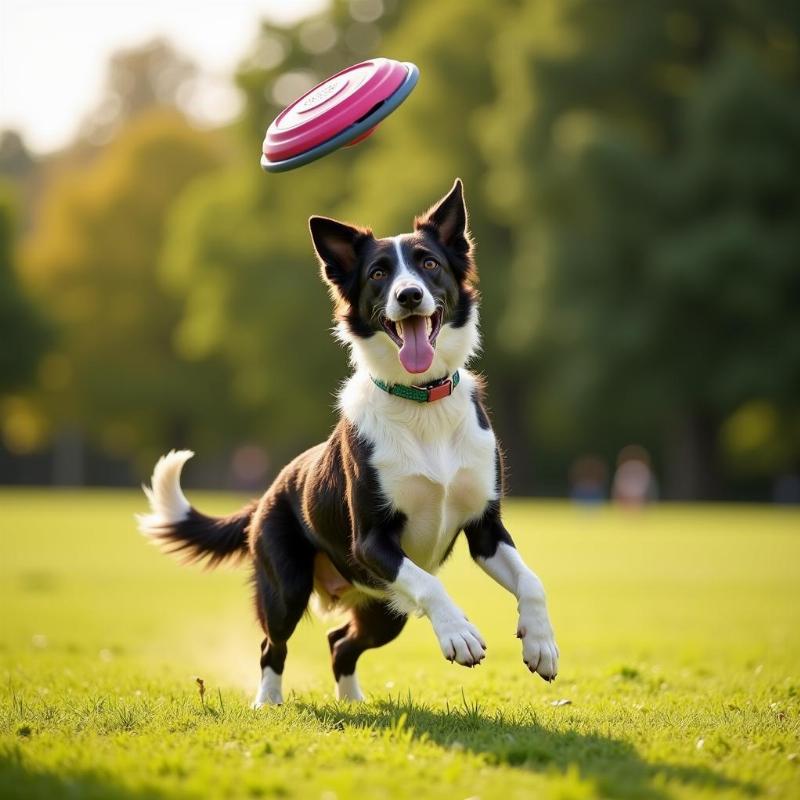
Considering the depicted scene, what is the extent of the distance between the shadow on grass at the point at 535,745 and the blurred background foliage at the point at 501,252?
28605mm

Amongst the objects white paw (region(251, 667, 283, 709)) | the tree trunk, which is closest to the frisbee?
white paw (region(251, 667, 283, 709))

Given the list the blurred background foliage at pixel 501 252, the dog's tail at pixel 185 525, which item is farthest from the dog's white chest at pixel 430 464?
the blurred background foliage at pixel 501 252

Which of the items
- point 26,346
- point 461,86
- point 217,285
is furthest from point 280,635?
point 26,346

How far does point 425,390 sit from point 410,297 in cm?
53

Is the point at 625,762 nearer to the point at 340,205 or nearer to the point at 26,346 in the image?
the point at 340,205

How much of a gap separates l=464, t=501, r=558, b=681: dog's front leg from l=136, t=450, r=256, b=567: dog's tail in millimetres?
1926

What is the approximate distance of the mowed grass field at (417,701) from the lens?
488cm

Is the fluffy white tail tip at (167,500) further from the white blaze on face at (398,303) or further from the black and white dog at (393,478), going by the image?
the white blaze on face at (398,303)

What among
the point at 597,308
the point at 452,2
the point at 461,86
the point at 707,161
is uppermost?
the point at 452,2

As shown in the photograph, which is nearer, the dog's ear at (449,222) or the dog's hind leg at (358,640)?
the dog's ear at (449,222)

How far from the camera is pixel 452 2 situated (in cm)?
4294

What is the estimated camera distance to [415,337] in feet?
22.3

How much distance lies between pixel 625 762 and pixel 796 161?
32.1 meters

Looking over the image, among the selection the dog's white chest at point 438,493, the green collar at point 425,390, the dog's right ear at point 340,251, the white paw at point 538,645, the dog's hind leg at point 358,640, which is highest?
the dog's right ear at point 340,251
